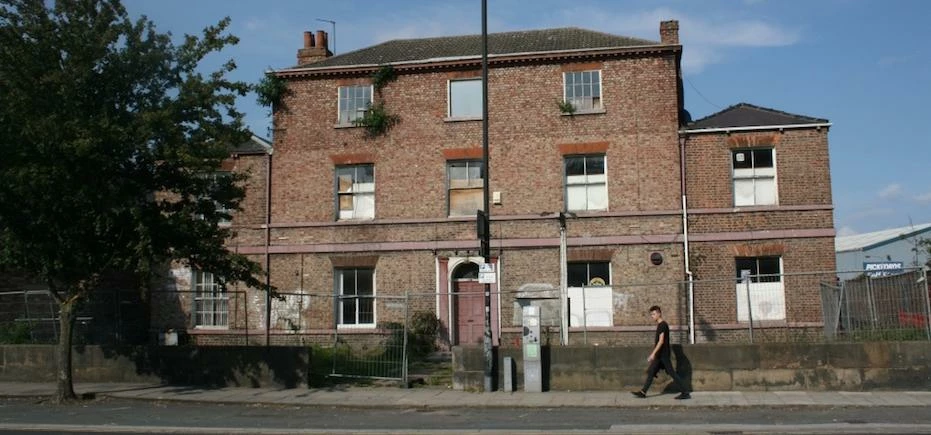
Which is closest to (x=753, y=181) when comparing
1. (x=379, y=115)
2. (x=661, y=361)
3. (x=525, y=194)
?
(x=525, y=194)

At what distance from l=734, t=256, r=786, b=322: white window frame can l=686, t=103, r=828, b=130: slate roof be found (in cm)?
378

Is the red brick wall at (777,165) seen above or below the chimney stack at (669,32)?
below

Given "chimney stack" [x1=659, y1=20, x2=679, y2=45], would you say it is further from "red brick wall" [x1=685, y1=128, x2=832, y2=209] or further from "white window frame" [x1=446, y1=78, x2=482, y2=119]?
"white window frame" [x1=446, y1=78, x2=482, y2=119]

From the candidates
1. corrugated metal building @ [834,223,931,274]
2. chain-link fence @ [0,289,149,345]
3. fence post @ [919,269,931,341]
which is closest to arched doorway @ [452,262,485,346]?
chain-link fence @ [0,289,149,345]

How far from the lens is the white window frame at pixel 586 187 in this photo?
24453mm

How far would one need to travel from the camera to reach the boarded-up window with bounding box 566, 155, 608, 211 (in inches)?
963

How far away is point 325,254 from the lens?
25.5 metres

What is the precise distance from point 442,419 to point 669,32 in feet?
50.1

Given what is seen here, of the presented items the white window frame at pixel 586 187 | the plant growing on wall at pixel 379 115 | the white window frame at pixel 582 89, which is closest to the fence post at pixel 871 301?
the white window frame at pixel 586 187

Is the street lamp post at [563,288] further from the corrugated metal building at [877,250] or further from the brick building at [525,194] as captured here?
the corrugated metal building at [877,250]

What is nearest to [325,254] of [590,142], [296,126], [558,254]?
[296,126]

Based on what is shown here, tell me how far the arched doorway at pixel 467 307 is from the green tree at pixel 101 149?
8769 mm

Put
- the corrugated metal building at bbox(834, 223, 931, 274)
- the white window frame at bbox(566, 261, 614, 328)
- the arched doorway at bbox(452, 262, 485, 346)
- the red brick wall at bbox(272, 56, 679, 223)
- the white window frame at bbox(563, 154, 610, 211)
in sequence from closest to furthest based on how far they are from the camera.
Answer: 1. the white window frame at bbox(566, 261, 614, 328)
2. the red brick wall at bbox(272, 56, 679, 223)
3. the white window frame at bbox(563, 154, 610, 211)
4. the arched doorway at bbox(452, 262, 485, 346)
5. the corrugated metal building at bbox(834, 223, 931, 274)

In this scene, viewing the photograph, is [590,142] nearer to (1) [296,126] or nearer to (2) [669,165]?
(2) [669,165]
